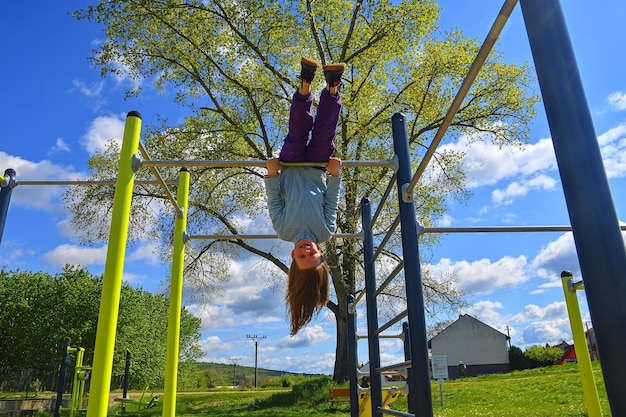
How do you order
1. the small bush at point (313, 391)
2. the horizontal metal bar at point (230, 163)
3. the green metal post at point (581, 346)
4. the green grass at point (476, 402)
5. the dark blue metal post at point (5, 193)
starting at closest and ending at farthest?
1. the horizontal metal bar at point (230, 163)
2. the green metal post at point (581, 346)
3. the dark blue metal post at point (5, 193)
4. the green grass at point (476, 402)
5. the small bush at point (313, 391)

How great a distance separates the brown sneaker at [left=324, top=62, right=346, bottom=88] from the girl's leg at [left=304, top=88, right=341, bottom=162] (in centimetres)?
18

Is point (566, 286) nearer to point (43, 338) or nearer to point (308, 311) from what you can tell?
point (308, 311)

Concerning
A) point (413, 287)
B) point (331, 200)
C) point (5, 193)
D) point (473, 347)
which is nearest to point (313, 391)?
point (5, 193)

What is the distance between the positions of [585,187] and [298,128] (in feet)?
6.66

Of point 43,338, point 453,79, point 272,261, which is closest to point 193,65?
point 272,261

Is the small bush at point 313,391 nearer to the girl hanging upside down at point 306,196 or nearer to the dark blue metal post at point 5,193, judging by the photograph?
the dark blue metal post at point 5,193

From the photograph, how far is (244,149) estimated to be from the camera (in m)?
12.8

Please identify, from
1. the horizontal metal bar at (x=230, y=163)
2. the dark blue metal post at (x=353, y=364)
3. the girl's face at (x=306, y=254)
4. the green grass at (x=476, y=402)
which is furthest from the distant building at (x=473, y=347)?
the horizontal metal bar at (x=230, y=163)

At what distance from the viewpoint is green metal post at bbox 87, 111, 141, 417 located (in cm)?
229

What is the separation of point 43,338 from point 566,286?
1820 cm

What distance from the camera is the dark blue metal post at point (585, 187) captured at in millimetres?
1029

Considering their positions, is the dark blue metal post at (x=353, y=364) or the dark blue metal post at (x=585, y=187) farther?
the dark blue metal post at (x=353, y=364)

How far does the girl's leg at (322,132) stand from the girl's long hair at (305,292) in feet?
2.17

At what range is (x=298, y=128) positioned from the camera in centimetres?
298
